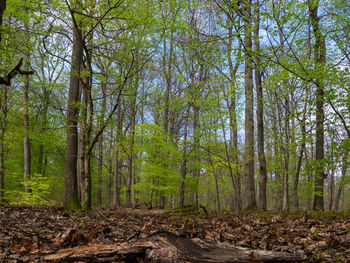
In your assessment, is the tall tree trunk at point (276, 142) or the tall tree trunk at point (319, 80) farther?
the tall tree trunk at point (276, 142)

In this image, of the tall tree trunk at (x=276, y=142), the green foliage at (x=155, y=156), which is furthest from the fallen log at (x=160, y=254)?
the green foliage at (x=155, y=156)

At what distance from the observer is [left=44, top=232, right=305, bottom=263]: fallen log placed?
6.44 feet

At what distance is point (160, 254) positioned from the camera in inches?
76.5

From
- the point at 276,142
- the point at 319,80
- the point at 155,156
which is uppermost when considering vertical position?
the point at 319,80

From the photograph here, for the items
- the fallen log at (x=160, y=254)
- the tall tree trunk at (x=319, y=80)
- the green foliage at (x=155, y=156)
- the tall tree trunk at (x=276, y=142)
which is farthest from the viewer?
the green foliage at (x=155, y=156)

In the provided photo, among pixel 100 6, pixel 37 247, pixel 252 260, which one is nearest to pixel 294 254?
pixel 252 260

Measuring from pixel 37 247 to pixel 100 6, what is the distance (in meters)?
7.10

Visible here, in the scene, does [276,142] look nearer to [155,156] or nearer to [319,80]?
[155,156]

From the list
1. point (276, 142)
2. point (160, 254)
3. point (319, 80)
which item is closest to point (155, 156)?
point (276, 142)

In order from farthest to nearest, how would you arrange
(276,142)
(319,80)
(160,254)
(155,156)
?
(155,156) < (276,142) < (319,80) < (160,254)

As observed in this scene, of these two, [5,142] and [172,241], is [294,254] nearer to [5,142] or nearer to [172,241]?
[172,241]

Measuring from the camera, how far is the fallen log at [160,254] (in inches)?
77.3

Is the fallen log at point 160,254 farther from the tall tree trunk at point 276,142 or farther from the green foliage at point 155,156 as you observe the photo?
the green foliage at point 155,156

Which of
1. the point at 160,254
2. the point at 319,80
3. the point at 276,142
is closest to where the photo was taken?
the point at 160,254
